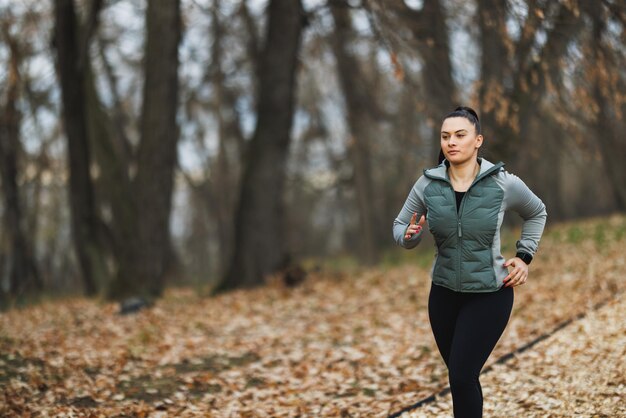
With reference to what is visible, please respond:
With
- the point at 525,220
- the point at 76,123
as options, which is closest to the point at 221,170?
the point at 76,123

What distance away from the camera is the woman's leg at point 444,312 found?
3965 millimetres

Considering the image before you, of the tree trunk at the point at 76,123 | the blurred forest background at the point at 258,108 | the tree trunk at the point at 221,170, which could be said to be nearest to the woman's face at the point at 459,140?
the blurred forest background at the point at 258,108

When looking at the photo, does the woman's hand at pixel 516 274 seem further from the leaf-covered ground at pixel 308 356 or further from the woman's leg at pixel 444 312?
the leaf-covered ground at pixel 308 356

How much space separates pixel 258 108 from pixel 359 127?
2554 mm

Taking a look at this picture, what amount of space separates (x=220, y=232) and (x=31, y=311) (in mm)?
10525

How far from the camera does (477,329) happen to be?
3822 millimetres

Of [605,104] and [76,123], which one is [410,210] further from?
[605,104]

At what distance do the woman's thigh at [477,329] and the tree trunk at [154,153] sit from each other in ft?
27.9

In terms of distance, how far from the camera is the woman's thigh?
3816mm

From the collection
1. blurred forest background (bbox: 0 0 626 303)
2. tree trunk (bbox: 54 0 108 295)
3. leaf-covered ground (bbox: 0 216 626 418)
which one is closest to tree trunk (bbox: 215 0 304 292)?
blurred forest background (bbox: 0 0 626 303)

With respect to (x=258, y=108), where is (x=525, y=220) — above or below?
below

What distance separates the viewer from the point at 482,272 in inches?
151

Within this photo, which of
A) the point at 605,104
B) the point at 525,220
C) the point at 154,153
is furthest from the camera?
the point at 605,104

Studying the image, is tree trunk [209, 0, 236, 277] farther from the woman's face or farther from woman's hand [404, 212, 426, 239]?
woman's hand [404, 212, 426, 239]
